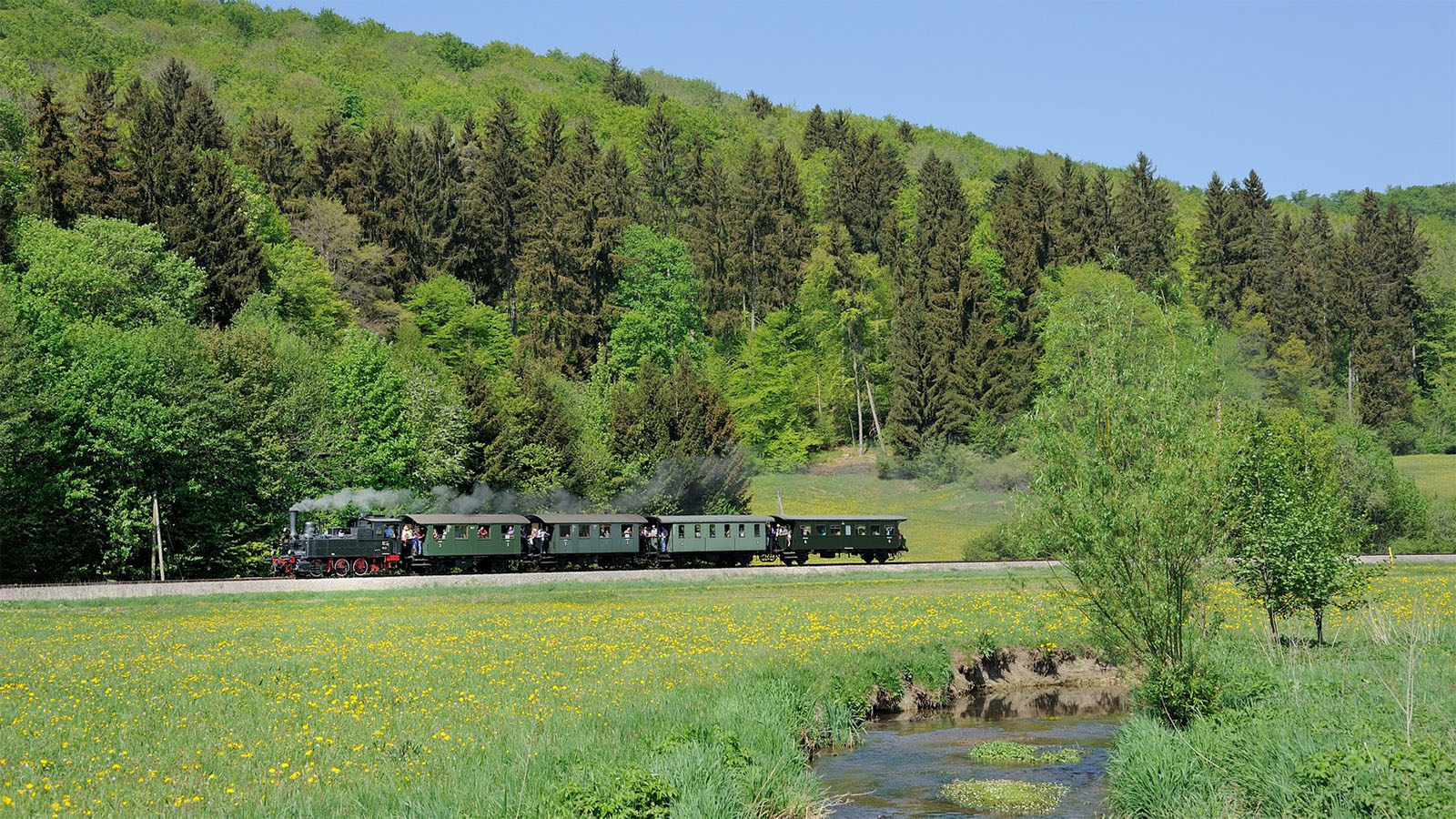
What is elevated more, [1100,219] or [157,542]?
[1100,219]

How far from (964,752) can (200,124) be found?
93.3m

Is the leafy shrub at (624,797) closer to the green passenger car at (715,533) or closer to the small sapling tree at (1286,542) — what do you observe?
the small sapling tree at (1286,542)

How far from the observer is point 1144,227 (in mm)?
125062

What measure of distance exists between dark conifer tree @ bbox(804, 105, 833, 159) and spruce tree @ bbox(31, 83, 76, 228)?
103m

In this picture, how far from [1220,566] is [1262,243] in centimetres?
12172

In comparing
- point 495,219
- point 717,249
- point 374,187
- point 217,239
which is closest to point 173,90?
point 374,187

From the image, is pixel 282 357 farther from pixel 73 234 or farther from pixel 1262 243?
pixel 1262 243

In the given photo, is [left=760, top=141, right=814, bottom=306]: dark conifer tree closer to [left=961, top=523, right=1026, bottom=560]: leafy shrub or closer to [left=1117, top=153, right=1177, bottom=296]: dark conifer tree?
[left=1117, top=153, right=1177, bottom=296]: dark conifer tree

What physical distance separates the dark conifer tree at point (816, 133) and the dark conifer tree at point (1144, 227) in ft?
144

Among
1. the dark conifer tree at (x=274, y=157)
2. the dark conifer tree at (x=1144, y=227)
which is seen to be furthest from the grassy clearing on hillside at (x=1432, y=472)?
the dark conifer tree at (x=274, y=157)

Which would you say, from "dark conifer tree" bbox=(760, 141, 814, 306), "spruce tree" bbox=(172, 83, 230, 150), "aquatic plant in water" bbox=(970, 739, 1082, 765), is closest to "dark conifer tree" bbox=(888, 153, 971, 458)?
"dark conifer tree" bbox=(760, 141, 814, 306)

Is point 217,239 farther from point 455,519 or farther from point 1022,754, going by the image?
point 1022,754

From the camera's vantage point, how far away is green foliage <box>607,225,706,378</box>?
357 ft

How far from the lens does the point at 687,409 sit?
8581 centimetres
